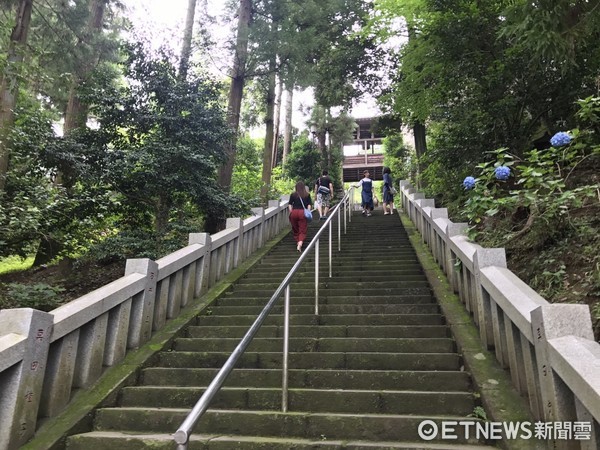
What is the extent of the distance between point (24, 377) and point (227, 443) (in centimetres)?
139

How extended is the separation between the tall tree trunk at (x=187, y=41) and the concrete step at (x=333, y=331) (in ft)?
19.5

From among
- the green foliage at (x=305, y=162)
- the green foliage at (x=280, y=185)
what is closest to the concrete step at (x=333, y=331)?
the green foliage at (x=280, y=185)

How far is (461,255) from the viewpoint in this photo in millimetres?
4375

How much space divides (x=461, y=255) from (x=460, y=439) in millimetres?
2050

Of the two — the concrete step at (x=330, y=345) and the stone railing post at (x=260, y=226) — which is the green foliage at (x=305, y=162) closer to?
the stone railing post at (x=260, y=226)

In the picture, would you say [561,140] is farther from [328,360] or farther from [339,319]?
[328,360]

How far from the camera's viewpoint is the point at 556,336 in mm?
2363

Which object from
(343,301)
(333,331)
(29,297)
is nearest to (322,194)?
(343,301)

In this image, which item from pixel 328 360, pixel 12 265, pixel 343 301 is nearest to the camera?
pixel 328 360

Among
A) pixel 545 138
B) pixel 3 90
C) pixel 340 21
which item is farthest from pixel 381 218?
pixel 3 90

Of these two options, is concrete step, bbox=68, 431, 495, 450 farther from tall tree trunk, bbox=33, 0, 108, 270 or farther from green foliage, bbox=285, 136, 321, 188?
green foliage, bbox=285, 136, 321, 188

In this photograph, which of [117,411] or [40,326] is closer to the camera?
[40,326]

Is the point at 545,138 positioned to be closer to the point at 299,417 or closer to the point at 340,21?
the point at 299,417

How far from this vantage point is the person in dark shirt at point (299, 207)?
26.0ft
